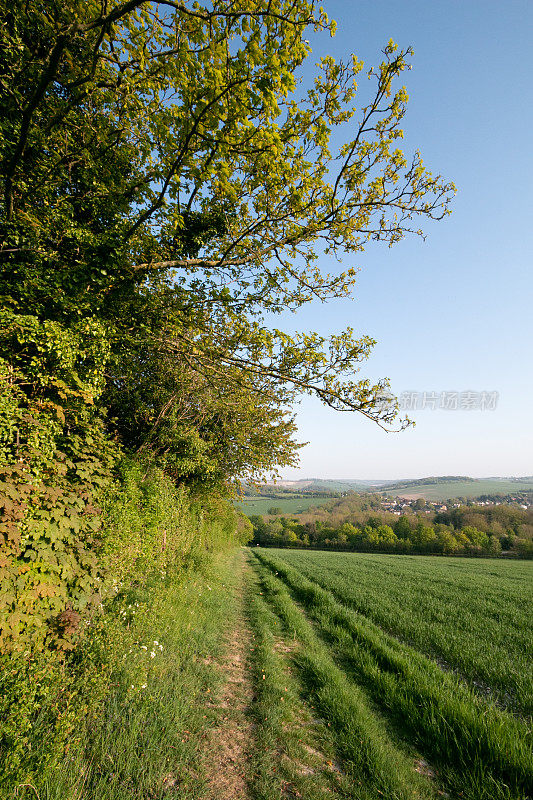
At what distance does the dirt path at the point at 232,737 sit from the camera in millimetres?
2934

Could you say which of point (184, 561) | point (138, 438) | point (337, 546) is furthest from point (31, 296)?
point (337, 546)

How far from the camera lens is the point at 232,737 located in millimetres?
3611

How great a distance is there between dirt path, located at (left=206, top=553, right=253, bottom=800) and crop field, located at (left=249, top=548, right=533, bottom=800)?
0.21m

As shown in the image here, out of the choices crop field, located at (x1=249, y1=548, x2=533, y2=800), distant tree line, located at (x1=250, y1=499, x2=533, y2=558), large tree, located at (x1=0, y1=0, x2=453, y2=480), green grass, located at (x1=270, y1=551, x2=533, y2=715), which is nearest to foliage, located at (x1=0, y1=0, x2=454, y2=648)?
large tree, located at (x1=0, y1=0, x2=453, y2=480)

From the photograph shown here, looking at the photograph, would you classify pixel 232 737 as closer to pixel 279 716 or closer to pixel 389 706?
pixel 279 716

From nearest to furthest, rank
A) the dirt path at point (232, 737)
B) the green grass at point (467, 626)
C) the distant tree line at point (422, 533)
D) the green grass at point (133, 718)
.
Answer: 1. the green grass at point (133, 718)
2. the dirt path at point (232, 737)
3. the green grass at point (467, 626)
4. the distant tree line at point (422, 533)

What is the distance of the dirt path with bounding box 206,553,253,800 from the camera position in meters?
2.93

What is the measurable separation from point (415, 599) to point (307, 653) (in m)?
9.05

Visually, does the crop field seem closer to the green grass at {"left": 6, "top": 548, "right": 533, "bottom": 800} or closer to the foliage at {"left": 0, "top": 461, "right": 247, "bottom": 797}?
the green grass at {"left": 6, "top": 548, "right": 533, "bottom": 800}

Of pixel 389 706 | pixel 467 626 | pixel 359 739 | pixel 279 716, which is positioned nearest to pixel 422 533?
pixel 467 626

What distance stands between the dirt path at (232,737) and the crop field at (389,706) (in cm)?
21

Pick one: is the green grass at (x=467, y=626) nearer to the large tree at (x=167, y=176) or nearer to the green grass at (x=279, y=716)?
the green grass at (x=279, y=716)

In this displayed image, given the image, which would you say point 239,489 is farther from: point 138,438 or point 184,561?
point 138,438

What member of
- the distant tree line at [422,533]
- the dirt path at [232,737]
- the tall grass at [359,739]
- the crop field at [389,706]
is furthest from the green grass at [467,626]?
the distant tree line at [422,533]
